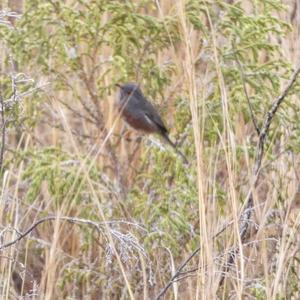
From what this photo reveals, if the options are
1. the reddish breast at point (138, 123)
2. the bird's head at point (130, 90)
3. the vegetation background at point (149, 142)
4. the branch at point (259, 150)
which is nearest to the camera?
the branch at point (259, 150)

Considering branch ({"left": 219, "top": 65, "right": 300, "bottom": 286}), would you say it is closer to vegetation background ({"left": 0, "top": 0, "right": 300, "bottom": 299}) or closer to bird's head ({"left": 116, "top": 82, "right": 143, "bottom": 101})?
vegetation background ({"left": 0, "top": 0, "right": 300, "bottom": 299})

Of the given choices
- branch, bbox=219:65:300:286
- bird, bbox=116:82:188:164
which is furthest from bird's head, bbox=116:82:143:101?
branch, bbox=219:65:300:286

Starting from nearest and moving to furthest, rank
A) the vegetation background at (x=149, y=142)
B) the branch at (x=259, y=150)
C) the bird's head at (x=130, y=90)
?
the branch at (x=259, y=150)
the vegetation background at (x=149, y=142)
the bird's head at (x=130, y=90)

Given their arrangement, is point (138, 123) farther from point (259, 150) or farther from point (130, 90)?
point (259, 150)

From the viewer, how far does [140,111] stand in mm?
4059

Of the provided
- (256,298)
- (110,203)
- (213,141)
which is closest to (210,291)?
(256,298)

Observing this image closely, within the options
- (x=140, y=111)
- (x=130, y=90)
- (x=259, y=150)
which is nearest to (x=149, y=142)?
(x=140, y=111)

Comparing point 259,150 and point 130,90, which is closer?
point 259,150

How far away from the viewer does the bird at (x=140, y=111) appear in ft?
12.9

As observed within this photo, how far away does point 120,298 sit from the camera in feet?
12.5

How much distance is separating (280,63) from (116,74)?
0.69 metres

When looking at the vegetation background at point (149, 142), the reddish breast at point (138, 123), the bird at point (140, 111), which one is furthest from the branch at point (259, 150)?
the reddish breast at point (138, 123)

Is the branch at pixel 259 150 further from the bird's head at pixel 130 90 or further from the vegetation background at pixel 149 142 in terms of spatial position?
the bird's head at pixel 130 90

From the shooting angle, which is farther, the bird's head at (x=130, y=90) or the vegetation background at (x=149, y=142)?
the bird's head at (x=130, y=90)
